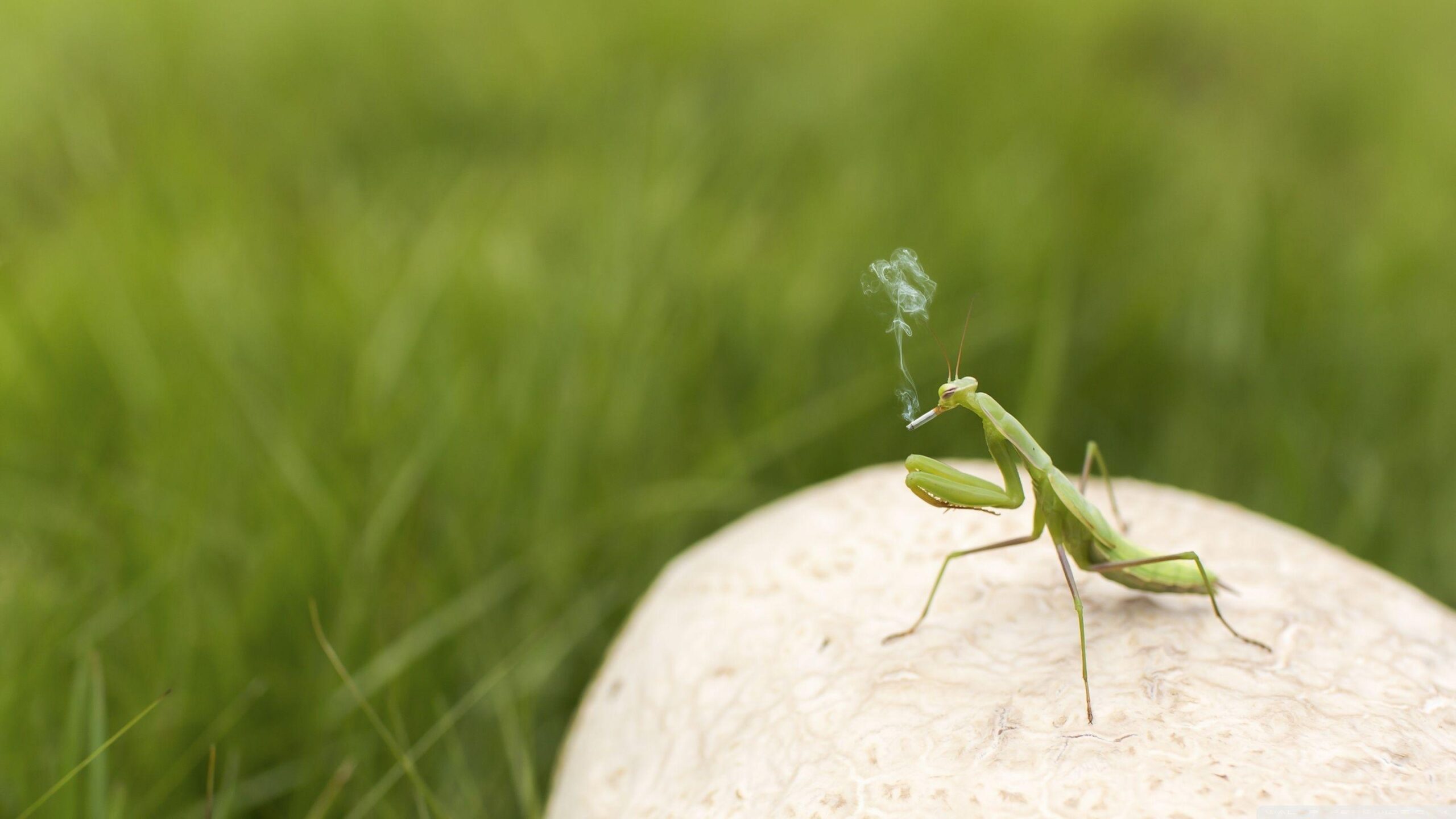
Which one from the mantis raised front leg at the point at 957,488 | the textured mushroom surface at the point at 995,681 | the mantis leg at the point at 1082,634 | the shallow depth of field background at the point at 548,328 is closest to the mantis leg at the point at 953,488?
the mantis raised front leg at the point at 957,488

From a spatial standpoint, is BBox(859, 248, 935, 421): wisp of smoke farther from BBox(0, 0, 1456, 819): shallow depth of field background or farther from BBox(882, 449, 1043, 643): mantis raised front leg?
BBox(0, 0, 1456, 819): shallow depth of field background

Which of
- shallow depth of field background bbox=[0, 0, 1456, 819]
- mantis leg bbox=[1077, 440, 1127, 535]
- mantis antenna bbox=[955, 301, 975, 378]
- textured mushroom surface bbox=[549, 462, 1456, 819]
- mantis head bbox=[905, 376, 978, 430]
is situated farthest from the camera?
shallow depth of field background bbox=[0, 0, 1456, 819]

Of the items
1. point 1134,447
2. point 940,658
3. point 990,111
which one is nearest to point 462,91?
point 990,111

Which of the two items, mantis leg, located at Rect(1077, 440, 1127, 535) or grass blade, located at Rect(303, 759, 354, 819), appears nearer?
grass blade, located at Rect(303, 759, 354, 819)

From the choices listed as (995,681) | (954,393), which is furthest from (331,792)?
(954,393)

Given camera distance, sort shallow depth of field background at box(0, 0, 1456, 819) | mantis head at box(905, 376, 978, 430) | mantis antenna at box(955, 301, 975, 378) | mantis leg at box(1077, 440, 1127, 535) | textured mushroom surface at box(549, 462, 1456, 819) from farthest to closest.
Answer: shallow depth of field background at box(0, 0, 1456, 819) → mantis leg at box(1077, 440, 1127, 535) → mantis head at box(905, 376, 978, 430) → mantis antenna at box(955, 301, 975, 378) → textured mushroom surface at box(549, 462, 1456, 819)

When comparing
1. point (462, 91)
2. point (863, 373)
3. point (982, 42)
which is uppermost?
point (982, 42)

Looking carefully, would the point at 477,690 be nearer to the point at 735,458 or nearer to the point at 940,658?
the point at 940,658

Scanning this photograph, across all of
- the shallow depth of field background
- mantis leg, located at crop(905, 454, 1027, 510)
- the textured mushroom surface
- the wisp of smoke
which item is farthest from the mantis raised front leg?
the shallow depth of field background
